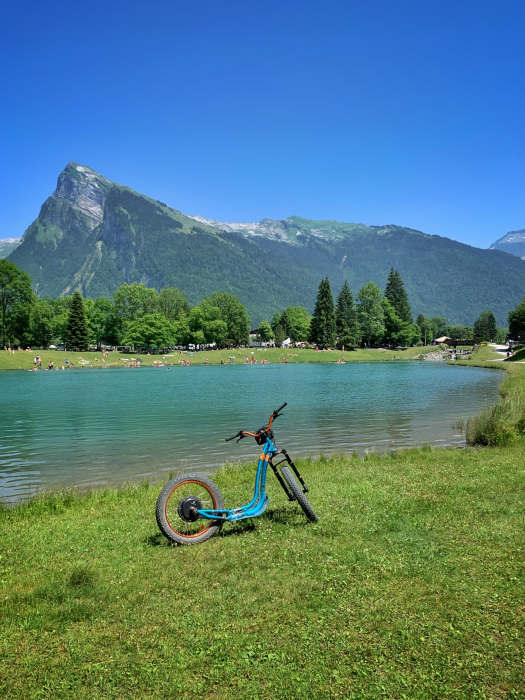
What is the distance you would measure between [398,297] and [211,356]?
80657 mm

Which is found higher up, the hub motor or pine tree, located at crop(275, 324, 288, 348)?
pine tree, located at crop(275, 324, 288, 348)

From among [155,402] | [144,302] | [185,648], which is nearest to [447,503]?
[185,648]

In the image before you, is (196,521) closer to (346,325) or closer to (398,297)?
(346,325)

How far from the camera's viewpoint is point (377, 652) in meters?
4.11

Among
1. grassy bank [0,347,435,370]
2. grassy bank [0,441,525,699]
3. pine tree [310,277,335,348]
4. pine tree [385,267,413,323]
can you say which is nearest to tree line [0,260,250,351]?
grassy bank [0,347,435,370]

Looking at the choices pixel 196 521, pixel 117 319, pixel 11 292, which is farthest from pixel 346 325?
pixel 196 521

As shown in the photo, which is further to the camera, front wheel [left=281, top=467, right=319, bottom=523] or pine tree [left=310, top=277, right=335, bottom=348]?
pine tree [left=310, top=277, right=335, bottom=348]

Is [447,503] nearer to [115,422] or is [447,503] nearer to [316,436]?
[316,436]

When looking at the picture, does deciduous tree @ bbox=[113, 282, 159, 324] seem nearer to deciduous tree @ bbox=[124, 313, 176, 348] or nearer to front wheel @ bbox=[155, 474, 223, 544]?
deciduous tree @ bbox=[124, 313, 176, 348]

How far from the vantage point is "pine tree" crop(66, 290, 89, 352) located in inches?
4163

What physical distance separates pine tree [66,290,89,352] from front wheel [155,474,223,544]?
351ft

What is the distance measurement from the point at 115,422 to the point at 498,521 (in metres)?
21.8

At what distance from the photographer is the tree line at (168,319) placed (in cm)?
10073

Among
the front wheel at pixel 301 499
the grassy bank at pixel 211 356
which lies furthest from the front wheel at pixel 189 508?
the grassy bank at pixel 211 356
